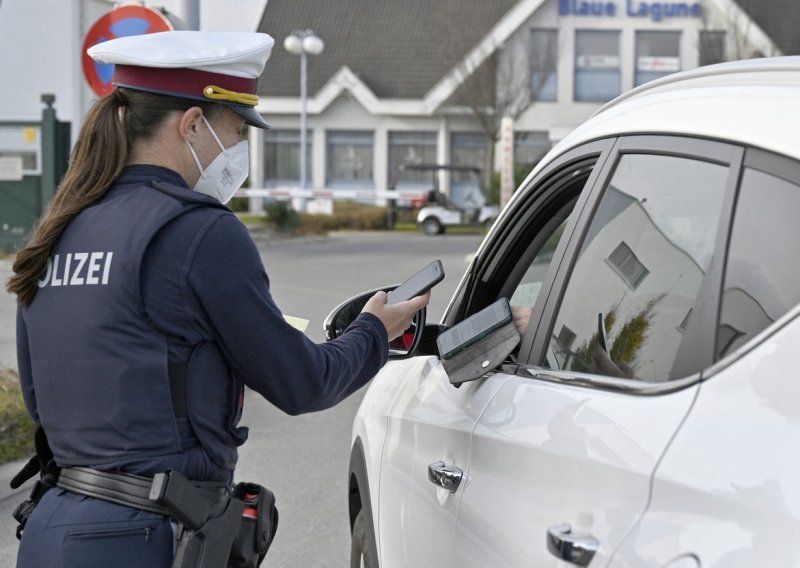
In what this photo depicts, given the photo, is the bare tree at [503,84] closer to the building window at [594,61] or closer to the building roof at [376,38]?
the building window at [594,61]

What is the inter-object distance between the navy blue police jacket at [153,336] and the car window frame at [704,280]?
0.55 meters

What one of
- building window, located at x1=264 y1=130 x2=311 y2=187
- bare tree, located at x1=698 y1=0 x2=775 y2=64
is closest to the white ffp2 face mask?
bare tree, located at x1=698 y1=0 x2=775 y2=64

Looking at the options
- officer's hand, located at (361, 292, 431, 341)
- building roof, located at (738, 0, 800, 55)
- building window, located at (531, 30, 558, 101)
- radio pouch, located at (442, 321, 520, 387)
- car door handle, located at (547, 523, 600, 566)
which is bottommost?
car door handle, located at (547, 523, 600, 566)

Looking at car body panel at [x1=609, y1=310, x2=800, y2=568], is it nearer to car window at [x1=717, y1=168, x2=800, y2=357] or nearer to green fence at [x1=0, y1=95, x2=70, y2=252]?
car window at [x1=717, y1=168, x2=800, y2=357]

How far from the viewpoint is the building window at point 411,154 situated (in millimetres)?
46812

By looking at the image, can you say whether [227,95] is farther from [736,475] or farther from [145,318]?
[736,475]

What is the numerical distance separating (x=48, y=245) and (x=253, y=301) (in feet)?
1.49

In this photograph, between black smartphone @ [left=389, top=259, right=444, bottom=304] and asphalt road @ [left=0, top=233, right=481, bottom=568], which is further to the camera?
asphalt road @ [left=0, top=233, right=481, bottom=568]

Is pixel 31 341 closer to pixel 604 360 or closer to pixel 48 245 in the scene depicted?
pixel 48 245

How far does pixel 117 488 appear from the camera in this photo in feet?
7.94

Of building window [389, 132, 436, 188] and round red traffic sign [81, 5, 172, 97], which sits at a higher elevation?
round red traffic sign [81, 5, 172, 97]

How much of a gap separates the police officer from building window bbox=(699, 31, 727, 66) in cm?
3579

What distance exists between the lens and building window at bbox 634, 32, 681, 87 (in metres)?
44.9

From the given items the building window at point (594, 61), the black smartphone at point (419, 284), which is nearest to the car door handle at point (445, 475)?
the black smartphone at point (419, 284)
